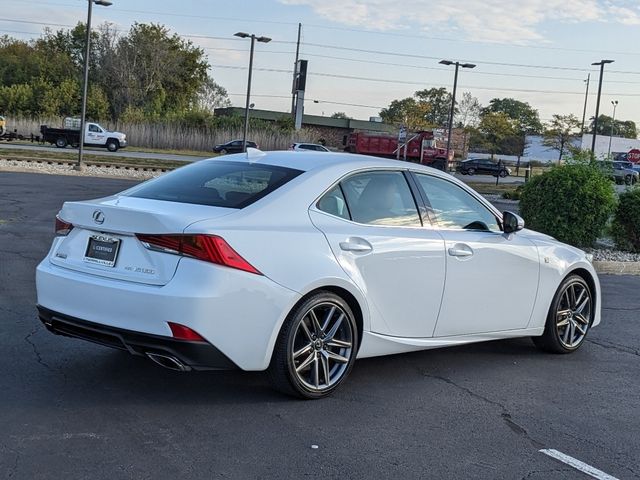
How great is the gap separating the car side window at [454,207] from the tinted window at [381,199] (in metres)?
0.21

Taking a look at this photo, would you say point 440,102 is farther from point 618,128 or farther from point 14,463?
point 14,463

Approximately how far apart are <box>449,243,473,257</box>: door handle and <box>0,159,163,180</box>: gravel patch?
23.9m

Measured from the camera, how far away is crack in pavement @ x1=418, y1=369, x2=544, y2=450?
15.0 feet

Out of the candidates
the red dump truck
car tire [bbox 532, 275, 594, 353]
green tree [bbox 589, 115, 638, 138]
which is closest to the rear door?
car tire [bbox 532, 275, 594, 353]

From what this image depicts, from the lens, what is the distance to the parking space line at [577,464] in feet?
13.4

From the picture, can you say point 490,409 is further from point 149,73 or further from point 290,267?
point 149,73

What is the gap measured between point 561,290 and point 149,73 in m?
79.9

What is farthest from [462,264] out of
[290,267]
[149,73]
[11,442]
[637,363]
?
[149,73]

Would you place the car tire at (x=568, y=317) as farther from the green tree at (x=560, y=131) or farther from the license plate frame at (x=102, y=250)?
the green tree at (x=560, y=131)

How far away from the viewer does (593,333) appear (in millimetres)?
7668

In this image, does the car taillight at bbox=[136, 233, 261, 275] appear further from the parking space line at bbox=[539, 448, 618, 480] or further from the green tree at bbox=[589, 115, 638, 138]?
the green tree at bbox=[589, 115, 638, 138]

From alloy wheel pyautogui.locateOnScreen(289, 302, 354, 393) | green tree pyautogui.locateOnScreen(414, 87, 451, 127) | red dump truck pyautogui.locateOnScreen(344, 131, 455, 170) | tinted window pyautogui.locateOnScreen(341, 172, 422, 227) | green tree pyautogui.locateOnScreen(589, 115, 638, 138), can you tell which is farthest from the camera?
green tree pyautogui.locateOnScreen(589, 115, 638, 138)

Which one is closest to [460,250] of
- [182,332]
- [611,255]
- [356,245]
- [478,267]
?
[478,267]

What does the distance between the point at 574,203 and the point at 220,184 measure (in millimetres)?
9617
